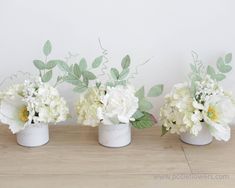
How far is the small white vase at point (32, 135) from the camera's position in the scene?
104 centimetres

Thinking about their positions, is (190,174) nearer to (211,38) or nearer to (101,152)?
(101,152)

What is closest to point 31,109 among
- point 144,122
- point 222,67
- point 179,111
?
point 144,122

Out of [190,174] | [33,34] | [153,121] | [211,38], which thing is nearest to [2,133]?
[33,34]

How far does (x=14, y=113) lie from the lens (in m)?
1.03

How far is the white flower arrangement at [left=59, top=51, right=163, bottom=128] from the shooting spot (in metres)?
0.97

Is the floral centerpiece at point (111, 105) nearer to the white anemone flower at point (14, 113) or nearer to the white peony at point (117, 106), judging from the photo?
the white peony at point (117, 106)

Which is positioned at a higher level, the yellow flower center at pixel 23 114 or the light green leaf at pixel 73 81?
the light green leaf at pixel 73 81

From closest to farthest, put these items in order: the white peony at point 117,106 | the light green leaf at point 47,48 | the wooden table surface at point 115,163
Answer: the wooden table surface at point 115,163 → the white peony at point 117,106 → the light green leaf at point 47,48

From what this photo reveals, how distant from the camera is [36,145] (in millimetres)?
1051

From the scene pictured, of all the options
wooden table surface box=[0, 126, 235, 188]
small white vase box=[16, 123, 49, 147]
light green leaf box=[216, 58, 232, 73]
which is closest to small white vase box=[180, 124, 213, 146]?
wooden table surface box=[0, 126, 235, 188]

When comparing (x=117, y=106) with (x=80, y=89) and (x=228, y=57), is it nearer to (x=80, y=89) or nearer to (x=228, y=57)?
(x=80, y=89)

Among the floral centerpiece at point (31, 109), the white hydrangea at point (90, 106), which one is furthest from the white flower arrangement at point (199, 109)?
the floral centerpiece at point (31, 109)

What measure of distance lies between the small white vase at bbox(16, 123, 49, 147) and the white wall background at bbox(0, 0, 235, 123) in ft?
0.89

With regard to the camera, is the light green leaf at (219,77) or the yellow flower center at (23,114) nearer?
the yellow flower center at (23,114)
